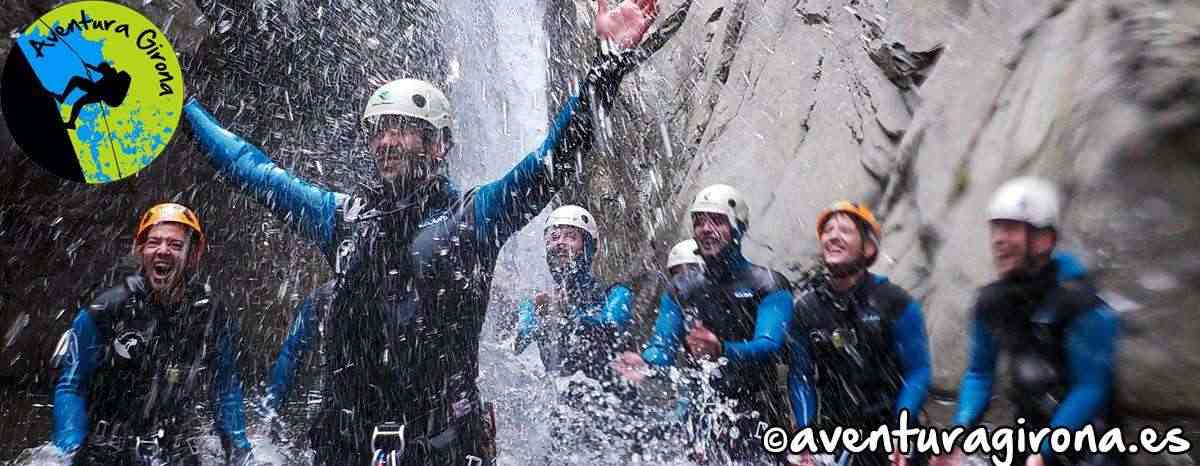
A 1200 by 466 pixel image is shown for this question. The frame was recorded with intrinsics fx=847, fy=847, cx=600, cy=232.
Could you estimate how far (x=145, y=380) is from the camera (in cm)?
385

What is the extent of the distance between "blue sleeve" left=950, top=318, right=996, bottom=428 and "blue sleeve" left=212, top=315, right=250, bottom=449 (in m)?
3.22

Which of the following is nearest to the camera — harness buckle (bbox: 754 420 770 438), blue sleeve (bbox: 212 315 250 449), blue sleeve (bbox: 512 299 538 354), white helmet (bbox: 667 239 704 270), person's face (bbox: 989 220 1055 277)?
person's face (bbox: 989 220 1055 277)

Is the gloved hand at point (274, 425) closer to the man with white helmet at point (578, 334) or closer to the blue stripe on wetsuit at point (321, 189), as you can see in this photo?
the blue stripe on wetsuit at point (321, 189)

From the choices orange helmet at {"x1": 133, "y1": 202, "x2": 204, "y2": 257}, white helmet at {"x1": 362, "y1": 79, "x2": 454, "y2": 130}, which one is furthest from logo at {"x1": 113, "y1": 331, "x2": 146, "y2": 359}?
white helmet at {"x1": 362, "y1": 79, "x2": 454, "y2": 130}

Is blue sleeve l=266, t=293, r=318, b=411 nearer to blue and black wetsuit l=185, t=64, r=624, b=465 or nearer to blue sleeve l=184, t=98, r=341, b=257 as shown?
blue sleeve l=184, t=98, r=341, b=257

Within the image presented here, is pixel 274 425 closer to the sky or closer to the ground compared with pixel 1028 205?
closer to the ground

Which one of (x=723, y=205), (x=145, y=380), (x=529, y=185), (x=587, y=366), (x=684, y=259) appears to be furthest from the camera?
(x=587, y=366)

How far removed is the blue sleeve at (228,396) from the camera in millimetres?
4027

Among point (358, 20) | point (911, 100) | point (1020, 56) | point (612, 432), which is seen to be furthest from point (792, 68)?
point (358, 20)

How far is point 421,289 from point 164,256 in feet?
6.71

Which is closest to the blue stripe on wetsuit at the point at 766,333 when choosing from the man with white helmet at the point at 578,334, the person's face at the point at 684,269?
the person's face at the point at 684,269

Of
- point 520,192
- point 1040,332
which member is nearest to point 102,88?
point 520,192

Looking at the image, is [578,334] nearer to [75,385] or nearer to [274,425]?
[274,425]

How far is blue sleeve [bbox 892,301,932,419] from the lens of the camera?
3404 mm
